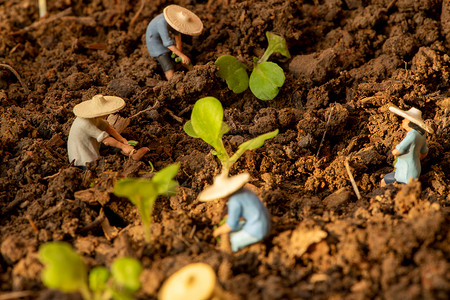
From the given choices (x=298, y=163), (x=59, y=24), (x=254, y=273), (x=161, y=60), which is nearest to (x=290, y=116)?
(x=298, y=163)

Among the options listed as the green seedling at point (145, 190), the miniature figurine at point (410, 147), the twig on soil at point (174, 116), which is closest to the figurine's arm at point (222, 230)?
the green seedling at point (145, 190)

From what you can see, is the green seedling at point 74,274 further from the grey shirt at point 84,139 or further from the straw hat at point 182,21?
the straw hat at point 182,21

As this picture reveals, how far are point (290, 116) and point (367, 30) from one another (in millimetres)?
1379

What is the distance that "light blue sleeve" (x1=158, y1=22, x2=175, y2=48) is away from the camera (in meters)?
3.91

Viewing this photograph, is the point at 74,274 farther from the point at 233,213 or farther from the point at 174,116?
the point at 174,116

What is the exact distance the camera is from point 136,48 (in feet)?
14.7

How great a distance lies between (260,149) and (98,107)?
130 cm

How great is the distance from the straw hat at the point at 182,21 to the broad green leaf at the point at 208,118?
1130mm

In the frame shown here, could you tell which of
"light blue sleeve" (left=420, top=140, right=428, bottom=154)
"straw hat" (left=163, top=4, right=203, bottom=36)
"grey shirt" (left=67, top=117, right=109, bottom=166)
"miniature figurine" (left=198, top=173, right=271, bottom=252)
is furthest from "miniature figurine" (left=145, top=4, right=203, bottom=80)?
"light blue sleeve" (left=420, top=140, right=428, bottom=154)

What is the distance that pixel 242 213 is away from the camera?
2.52 m

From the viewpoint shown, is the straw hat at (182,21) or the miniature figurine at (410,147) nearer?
the miniature figurine at (410,147)

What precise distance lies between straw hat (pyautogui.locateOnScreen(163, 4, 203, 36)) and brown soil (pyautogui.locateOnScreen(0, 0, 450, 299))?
0.37m

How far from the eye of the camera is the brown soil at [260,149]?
2.36 m

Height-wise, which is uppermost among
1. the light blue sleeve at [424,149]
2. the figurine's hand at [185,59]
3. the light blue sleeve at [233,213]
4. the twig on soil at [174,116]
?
the figurine's hand at [185,59]
